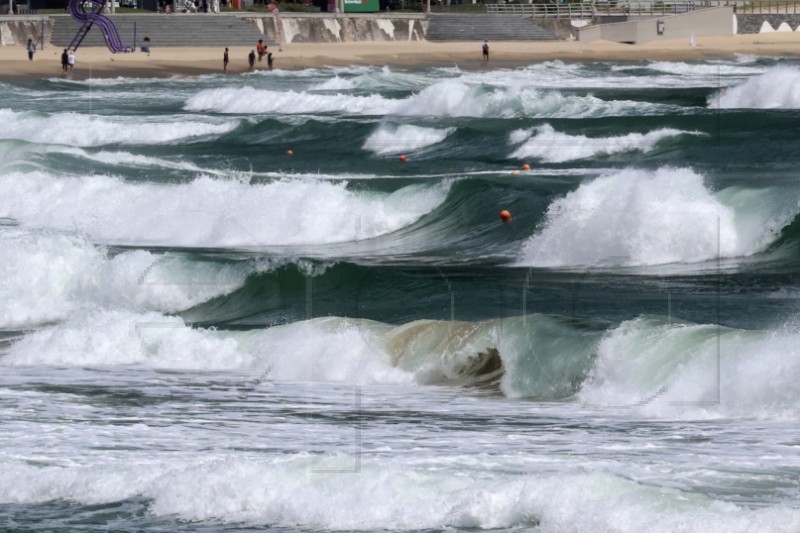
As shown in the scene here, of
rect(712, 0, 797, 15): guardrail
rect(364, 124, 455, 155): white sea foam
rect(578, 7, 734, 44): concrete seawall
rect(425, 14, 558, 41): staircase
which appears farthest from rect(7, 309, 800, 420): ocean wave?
rect(712, 0, 797, 15): guardrail

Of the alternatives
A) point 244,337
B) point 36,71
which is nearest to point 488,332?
point 244,337

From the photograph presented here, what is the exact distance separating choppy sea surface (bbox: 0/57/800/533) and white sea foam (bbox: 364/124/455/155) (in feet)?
0.34

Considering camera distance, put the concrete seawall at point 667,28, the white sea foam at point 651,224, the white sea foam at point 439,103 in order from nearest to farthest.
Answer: the white sea foam at point 651,224 < the white sea foam at point 439,103 < the concrete seawall at point 667,28

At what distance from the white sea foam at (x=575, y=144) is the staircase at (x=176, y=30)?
3765 centimetres

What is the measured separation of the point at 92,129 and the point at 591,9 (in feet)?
154

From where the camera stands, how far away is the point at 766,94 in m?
45.0

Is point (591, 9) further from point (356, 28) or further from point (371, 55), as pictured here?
point (371, 55)

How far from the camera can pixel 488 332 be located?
1516cm

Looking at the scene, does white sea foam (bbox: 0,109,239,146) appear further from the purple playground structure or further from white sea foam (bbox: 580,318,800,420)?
white sea foam (bbox: 580,318,800,420)

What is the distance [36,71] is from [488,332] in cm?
4876

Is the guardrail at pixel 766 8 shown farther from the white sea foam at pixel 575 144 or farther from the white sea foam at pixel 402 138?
the white sea foam at pixel 575 144


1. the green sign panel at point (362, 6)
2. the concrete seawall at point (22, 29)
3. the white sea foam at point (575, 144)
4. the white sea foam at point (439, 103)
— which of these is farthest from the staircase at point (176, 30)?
the white sea foam at point (575, 144)

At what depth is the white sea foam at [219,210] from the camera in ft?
83.0

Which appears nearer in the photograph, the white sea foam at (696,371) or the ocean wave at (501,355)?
the white sea foam at (696,371)
